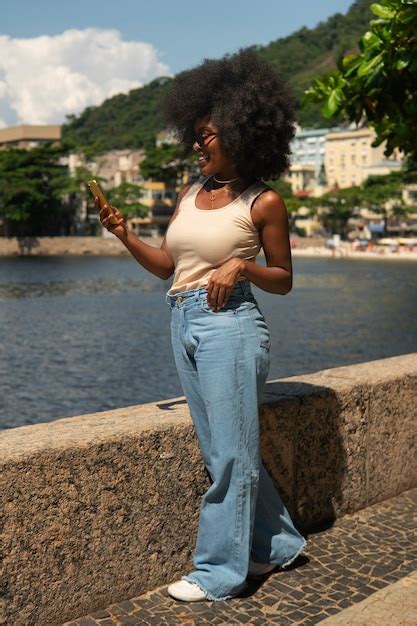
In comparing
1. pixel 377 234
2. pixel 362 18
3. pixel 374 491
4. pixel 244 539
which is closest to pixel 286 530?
pixel 244 539

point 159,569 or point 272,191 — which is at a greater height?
point 272,191

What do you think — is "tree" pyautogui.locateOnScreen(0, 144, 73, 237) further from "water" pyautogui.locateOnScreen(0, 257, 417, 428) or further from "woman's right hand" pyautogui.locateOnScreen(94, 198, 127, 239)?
"woman's right hand" pyautogui.locateOnScreen(94, 198, 127, 239)

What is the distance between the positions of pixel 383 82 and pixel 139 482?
334 cm

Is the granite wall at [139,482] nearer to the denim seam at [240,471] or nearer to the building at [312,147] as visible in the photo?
the denim seam at [240,471]

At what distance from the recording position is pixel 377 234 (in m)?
108

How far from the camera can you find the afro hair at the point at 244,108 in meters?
3.31

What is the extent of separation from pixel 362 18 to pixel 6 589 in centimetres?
20675

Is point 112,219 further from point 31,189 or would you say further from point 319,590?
point 31,189

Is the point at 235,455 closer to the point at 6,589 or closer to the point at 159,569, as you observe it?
the point at 159,569

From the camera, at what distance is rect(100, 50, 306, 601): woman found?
129 inches

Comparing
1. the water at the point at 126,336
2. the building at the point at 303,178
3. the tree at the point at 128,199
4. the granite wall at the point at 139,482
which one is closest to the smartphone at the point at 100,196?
the granite wall at the point at 139,482

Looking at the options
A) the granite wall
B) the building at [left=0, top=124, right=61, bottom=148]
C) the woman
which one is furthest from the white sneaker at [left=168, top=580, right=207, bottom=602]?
the building at [left=0, top=124, right=61, bottom=148]

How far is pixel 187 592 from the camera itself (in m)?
3.33

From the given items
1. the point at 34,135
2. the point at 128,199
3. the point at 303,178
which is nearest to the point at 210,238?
the point at 128,199
